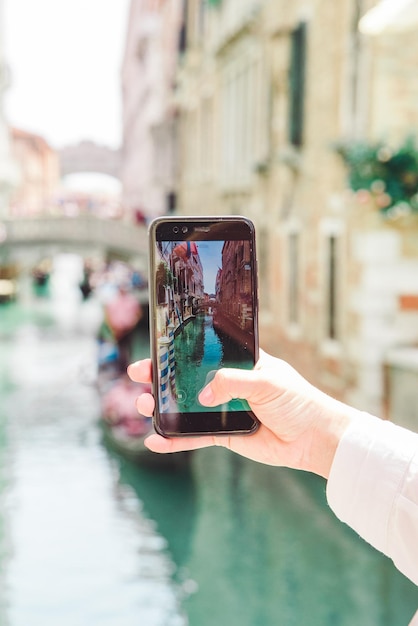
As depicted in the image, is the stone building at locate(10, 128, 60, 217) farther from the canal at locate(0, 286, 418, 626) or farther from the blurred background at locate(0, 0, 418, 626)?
the canal at locate(0, 286, 418, 626)

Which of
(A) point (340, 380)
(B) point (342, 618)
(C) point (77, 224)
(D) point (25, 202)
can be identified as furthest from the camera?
(D) point (25, 202)

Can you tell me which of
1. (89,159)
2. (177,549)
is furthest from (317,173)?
(89,159)

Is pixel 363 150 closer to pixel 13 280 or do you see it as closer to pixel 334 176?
pixel 334 176

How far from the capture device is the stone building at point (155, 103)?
7906 mm

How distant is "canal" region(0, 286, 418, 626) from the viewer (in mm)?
3121

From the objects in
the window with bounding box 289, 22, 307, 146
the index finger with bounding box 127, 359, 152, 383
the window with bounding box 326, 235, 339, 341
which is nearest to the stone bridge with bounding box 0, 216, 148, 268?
the window with bounding box 289, 22, 307, 146

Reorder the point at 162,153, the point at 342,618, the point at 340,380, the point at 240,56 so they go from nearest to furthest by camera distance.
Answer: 1. the point at 342,618
2. the point at 340,380
3. the point at 240,56
4. the point at 162,153

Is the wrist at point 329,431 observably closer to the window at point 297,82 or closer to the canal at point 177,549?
the canal at point 177,549

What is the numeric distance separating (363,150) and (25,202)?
17333 millimetres

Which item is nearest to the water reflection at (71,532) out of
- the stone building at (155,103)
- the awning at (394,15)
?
the awning at (394,15)

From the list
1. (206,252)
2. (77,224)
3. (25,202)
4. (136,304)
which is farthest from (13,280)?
(206,252)

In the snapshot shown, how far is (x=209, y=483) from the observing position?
439 cm

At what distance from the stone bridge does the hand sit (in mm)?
9656

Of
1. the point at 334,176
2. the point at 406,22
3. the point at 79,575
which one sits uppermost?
the point at 406,22
